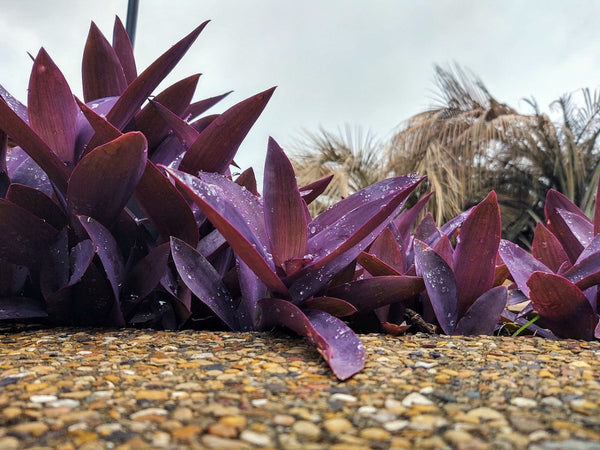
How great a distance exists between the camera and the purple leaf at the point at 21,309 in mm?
938

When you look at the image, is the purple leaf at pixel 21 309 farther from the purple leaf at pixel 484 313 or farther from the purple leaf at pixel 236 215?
the purple leaf at pixel 484 313

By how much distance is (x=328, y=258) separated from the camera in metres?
0.82

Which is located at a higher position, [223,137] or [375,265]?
[223,137]

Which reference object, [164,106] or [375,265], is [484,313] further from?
[164,106]

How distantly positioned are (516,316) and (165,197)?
0.71m

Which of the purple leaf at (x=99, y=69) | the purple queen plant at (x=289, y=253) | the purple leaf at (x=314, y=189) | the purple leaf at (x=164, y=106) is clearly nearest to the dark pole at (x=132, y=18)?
the purple leaf at (x=99, y=69)

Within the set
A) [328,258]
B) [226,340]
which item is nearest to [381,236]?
[328,258]

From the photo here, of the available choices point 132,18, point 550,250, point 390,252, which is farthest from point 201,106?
point 132,18

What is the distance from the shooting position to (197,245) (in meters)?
0.97

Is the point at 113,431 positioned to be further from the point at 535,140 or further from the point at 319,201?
the point at 535,140

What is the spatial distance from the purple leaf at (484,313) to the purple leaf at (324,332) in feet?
0.98

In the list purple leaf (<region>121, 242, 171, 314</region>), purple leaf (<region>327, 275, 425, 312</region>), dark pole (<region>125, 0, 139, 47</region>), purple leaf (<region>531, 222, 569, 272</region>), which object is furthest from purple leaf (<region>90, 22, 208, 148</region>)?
dark pole (<region>125, 0, 139, 47</region>)

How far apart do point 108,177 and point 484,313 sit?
2.21 feet

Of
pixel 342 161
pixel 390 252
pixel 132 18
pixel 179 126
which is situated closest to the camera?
pixel 179 126
